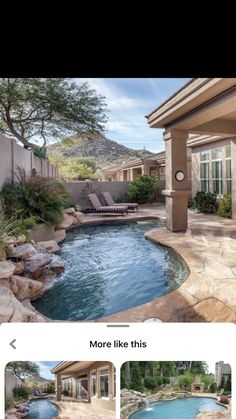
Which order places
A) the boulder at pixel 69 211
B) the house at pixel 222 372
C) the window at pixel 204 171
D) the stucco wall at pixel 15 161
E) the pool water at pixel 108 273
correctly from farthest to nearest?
the window at pixel 204 171 → the boulder at pixel 69 211 → the stucco wall at pixel 15 161 → the pool water at pixel 108 273 → the house at pixel 222 372

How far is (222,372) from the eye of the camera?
1.39 metres

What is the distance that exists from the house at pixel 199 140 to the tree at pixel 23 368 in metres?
1.60

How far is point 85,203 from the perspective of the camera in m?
2.28

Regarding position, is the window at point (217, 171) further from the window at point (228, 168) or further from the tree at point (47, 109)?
the tree at point (47, 109)

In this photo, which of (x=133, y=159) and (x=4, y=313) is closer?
(x=4, y=313)

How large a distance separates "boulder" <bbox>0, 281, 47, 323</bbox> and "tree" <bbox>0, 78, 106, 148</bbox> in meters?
1.12

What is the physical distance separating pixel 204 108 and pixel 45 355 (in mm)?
2689

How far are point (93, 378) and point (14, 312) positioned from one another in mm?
612

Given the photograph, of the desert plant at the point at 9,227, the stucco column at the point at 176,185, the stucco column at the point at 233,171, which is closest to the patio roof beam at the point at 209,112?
the stucco column at the point at 176,185

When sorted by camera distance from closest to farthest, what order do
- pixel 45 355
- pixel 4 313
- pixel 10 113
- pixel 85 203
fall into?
pixel 45 355
pixel 4 313
pixel 10 113
pixel 85 203

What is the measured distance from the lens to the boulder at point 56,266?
6.82 ft

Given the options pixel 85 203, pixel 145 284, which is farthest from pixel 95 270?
pixel 85 203

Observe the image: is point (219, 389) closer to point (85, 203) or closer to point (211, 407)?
point (211, 407)

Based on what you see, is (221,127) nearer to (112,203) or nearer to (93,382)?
(112,203)
